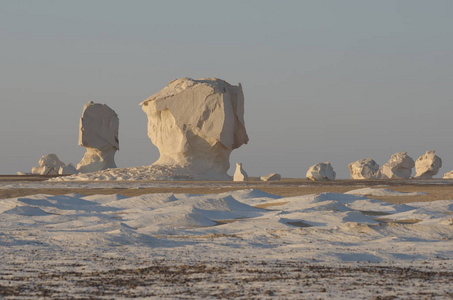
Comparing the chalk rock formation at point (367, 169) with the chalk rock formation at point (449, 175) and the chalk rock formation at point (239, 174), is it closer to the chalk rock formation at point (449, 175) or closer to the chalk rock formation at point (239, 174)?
the chalk rock formation at point (449, 175)

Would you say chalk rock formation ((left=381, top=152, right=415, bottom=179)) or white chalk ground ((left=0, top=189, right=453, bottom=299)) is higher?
chalk rock formation ((left=381, top=152, right=415, bottom=179))

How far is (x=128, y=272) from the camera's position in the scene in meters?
9.33

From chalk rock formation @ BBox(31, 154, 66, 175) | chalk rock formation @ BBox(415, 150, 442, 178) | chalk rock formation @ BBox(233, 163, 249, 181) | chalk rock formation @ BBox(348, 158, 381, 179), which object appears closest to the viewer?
chalk rock formation @ BBox(233, 163, 249, 181)

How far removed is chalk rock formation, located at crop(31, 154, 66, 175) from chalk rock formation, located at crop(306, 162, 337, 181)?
77.7 ft

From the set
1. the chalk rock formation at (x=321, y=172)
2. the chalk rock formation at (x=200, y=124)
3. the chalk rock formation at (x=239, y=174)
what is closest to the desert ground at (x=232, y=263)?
the chalk rock formation at (x=200, y=124)

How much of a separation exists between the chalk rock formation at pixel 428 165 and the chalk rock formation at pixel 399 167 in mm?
1731

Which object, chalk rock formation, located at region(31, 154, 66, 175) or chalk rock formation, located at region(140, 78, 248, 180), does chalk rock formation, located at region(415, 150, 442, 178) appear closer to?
chalk rock formation, located at region(140, 78, 248, 180)

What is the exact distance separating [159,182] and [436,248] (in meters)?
23.1

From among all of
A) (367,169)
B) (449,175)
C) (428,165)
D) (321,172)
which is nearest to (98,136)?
(321,172)

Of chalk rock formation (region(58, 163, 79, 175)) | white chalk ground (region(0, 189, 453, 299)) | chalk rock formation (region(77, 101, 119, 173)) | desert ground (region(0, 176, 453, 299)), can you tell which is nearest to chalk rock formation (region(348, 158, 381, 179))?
chalk rock formation (region(77, 101, 119, 173))

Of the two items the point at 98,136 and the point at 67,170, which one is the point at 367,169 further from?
the point at 67,170

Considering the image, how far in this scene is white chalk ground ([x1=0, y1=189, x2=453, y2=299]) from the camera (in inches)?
320

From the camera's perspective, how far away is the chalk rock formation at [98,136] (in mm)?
47031

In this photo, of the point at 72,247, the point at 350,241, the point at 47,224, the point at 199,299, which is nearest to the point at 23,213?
the point at 47,224
